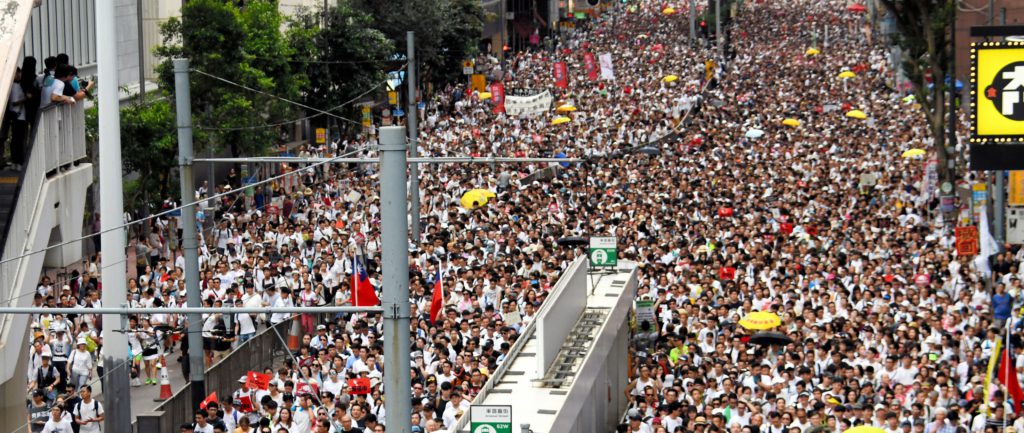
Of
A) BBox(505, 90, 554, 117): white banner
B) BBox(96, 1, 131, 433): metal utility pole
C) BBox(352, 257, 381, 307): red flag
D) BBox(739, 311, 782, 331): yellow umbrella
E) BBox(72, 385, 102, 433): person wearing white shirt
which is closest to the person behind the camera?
BBox(96, 1, 131, 433): metal utility pole

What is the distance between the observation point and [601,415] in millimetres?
18156

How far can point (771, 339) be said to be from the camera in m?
19.8

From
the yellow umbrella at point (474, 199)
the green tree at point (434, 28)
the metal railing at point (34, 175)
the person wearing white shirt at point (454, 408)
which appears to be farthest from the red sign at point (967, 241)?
the green tree at point (434, 28)

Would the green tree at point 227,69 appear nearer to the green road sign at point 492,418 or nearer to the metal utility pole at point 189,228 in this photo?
the metal utility pole at point 189,228

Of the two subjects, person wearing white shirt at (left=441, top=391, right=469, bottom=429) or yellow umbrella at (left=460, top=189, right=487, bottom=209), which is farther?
yellow umbrella at (left=460, top=189, right=487, bottom=209)

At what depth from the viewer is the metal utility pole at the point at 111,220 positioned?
16.4 metres

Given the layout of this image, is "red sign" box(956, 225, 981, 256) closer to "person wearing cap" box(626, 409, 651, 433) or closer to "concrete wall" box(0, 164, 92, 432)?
"person wearing cap" box(626, 409, 651, 433)

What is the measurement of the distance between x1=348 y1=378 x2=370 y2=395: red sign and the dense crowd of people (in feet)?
0.29

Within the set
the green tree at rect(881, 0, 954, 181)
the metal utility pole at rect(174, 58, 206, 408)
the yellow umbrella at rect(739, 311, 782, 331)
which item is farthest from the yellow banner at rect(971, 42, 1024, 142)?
the green tree at rect(881, 0, 954, 181)

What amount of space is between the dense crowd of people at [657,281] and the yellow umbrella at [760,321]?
0.87 feet

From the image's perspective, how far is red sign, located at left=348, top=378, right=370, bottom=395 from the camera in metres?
18.2

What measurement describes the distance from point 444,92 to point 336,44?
14.5 meters

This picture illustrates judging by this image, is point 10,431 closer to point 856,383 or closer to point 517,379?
point 517,379

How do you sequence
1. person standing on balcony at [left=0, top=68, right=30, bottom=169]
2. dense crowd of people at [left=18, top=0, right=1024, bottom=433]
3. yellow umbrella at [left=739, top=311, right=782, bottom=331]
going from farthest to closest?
yellow umbrella at [left=739, top=311, right=782, bottom=331] → dense crowd of people at [left=18, top=0, right=1024, bottom=433] → person standing on balcony at [left=0, top=68, right=30, bottom=169]
